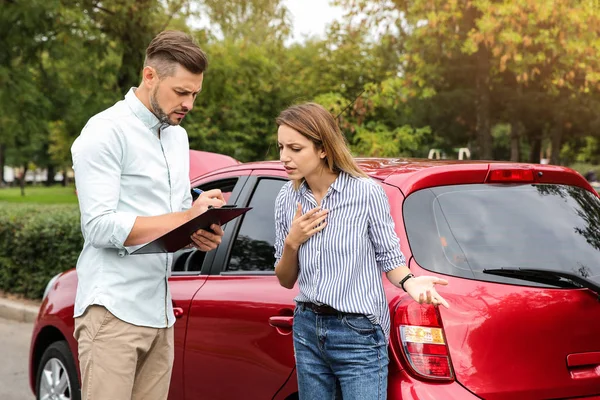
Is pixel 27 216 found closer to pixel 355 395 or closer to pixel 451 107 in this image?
pixel 355 395

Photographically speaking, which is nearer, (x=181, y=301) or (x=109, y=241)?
(x=109, y=241)

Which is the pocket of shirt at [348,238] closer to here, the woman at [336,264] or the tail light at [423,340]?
the woman at [336,264]

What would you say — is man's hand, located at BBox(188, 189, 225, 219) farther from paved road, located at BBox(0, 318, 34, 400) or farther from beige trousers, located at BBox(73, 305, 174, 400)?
paved road, located at BBox(0, 318, 34, 400)

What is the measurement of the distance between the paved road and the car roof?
161 inches

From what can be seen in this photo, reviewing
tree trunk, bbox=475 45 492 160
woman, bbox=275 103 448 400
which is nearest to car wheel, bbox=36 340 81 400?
woman, bbox=275 103 448 400

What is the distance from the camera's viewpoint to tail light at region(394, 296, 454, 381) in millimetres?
2783

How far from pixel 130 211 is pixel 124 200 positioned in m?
0.04

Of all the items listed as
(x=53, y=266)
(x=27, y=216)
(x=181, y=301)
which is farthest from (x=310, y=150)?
(x=27, y=216)

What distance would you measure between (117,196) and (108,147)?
171 mm

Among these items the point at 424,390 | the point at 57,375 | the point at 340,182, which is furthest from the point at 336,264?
the point at 57,375

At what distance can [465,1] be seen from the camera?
13.7m

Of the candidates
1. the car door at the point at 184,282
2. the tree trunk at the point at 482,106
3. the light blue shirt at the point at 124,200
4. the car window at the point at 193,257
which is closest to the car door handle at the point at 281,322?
the light blue shirt at the point at 124,200

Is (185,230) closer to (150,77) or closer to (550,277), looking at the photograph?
(150,77)

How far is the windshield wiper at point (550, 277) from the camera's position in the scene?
9.71ft
